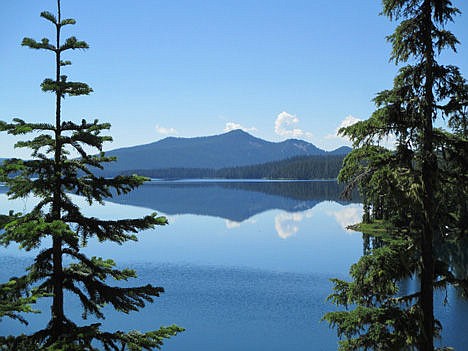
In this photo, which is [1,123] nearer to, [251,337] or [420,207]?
[420,207]

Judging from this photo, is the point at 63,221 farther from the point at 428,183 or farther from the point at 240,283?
the point at 240,283

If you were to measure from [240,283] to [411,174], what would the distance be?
142 feet

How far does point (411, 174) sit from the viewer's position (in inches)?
390

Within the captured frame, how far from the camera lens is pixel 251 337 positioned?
35.0 meters

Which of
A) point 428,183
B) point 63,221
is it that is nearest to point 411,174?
point 428,183

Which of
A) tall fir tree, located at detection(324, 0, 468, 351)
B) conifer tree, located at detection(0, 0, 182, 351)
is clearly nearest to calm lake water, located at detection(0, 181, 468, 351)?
conifer tree, located at detection(0, 0, 182, 351)

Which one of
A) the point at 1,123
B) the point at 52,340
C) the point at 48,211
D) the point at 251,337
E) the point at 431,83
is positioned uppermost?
the point at 431,83

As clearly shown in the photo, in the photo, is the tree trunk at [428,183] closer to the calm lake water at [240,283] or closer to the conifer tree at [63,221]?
the conifer tree at [63,221]

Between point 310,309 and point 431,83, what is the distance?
112 ft

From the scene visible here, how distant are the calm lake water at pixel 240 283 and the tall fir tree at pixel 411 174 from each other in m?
8.30

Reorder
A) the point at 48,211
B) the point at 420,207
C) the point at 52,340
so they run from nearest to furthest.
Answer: the point at 52,340
the point at 48,211
the point at 420,207

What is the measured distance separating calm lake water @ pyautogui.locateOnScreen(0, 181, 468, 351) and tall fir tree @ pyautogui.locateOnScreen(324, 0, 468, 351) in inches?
327

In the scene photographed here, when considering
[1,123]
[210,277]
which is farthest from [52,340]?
[210,277]

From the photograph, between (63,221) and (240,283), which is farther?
(240,283)
